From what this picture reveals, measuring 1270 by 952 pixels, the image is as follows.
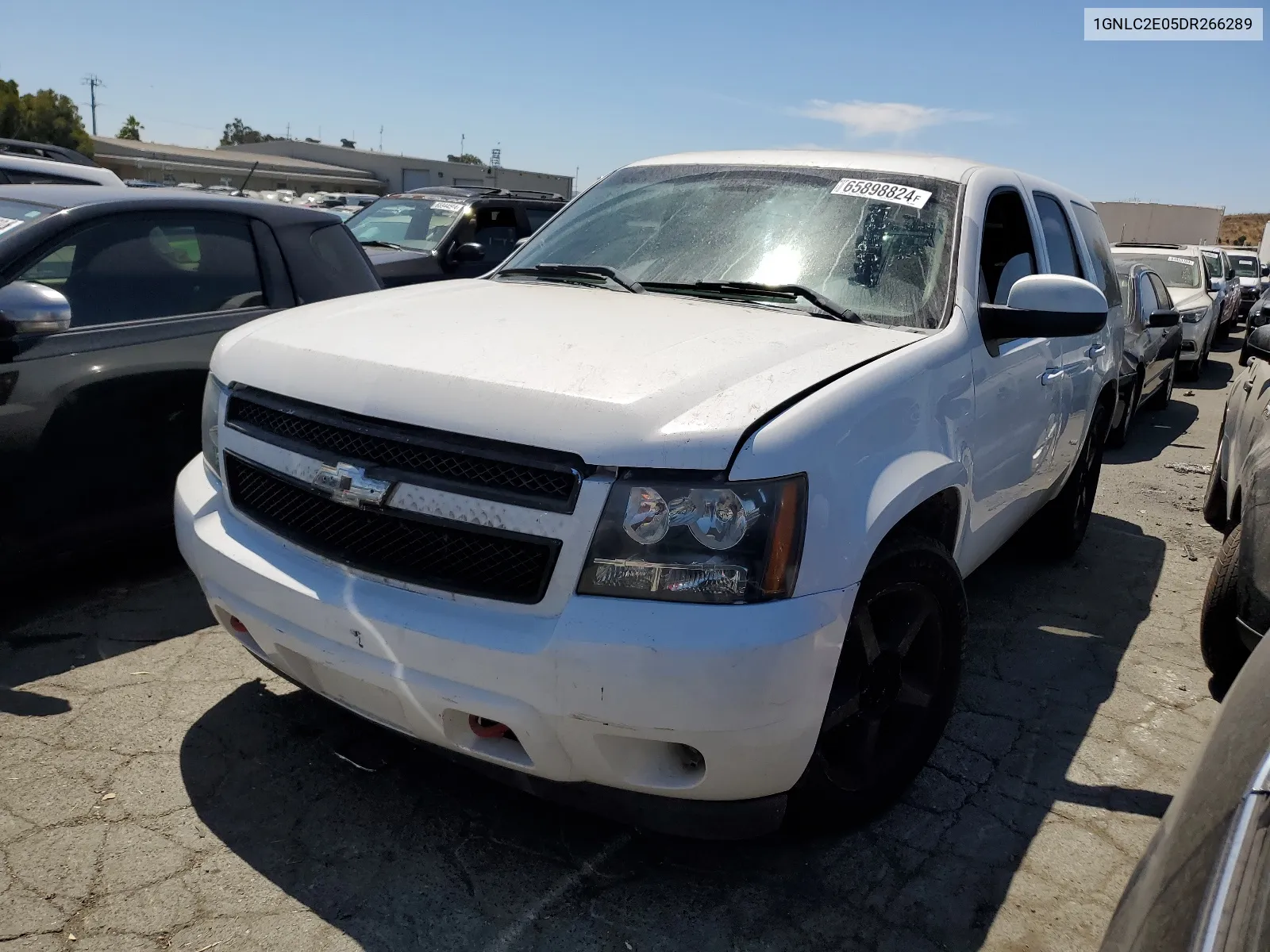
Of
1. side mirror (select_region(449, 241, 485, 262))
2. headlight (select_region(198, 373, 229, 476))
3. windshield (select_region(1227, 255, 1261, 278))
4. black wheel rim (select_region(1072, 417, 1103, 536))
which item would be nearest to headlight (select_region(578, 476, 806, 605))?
headlight (select_region(198, 373, 229, 476))

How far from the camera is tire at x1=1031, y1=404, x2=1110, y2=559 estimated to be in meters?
5.02

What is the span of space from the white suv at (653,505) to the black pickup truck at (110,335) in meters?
1.05

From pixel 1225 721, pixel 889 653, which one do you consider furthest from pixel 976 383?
pixel 1225 721

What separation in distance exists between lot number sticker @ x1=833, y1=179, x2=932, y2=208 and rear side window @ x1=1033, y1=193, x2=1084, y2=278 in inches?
39.9

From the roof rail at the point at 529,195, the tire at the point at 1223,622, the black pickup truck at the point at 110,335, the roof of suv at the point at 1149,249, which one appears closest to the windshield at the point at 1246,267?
the roof of suv at the point at 1149,249

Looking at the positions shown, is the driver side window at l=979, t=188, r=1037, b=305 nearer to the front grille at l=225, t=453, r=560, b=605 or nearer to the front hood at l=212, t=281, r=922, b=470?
the front hood at l=212, t=281, r=922, b=470

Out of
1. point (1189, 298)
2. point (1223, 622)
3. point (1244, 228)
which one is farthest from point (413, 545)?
point (1244, 228)

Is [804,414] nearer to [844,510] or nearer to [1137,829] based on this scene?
[844,510]

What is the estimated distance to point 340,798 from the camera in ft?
9.44

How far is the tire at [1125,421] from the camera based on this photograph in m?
8.30

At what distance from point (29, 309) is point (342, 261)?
1.67m

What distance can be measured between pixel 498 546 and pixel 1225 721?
140 centimetres

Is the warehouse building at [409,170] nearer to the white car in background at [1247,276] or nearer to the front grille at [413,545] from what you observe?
the white car in background at [1247,276]

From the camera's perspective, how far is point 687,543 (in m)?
2.19
